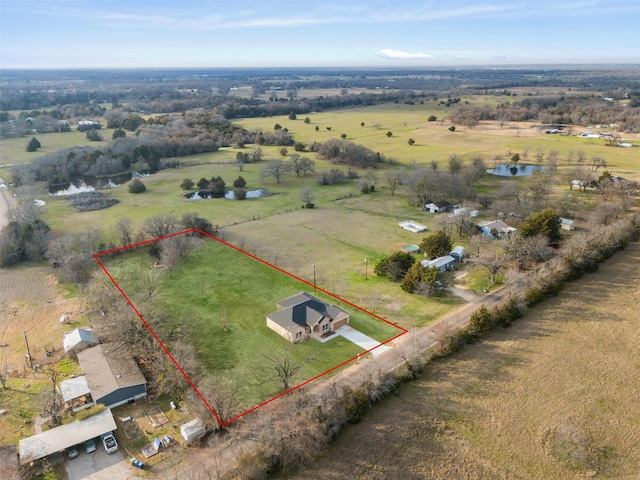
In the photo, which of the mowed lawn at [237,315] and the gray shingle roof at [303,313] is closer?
the mowed lawn at [237,315]

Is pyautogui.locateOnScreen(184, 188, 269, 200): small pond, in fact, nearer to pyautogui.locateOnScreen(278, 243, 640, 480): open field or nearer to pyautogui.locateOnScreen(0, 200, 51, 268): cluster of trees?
pyautogui.locateOnScreen(0, 200, 51, 268): cluster of trees

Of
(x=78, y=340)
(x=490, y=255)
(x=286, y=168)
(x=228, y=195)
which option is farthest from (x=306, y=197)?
(x=78, y=340)

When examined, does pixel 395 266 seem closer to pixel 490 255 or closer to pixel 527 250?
pixel 490 255

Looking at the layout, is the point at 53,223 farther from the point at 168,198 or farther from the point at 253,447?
the point at 253,447

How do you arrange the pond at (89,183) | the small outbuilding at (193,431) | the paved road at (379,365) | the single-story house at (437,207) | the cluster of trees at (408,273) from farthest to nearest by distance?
the pond at (89,183) → the single-story house at (437,207) → the cluster of trees at (408,273) → the small outbuilding at (193,431) → the paved road at (379,365)

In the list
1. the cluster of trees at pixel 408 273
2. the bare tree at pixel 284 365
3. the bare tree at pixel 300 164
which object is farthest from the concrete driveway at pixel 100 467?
the bare tree at pixel 300 164

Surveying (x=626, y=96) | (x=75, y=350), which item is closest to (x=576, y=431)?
(x=75, y=350)

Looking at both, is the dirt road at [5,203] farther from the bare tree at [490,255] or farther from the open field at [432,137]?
the open field at [432,137]

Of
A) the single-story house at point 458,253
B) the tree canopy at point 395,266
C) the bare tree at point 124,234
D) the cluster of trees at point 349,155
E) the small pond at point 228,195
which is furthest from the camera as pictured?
the cluster of trees at point 349,155
